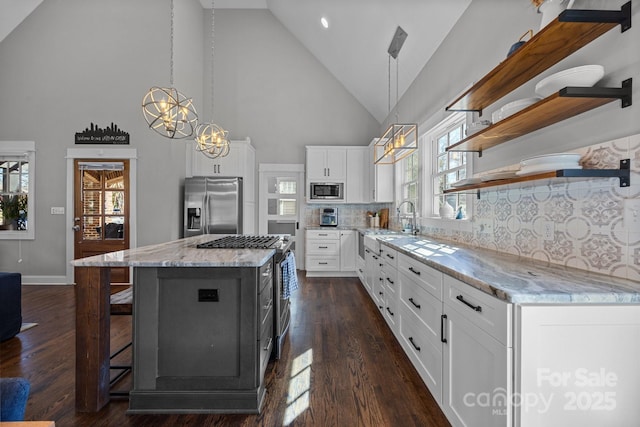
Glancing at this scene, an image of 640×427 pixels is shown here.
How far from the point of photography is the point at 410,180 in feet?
14.5

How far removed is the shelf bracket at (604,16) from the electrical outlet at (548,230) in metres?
0.92

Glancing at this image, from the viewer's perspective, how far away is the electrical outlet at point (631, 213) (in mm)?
1202

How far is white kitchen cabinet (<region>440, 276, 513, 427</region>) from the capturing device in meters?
1.07

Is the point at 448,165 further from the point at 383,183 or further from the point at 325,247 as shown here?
the point at 325,247

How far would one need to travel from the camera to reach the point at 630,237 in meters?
1.23

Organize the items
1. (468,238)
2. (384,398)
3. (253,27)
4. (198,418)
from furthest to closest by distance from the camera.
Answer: (253,27)
(468,238)
(384,398)
(198,418)

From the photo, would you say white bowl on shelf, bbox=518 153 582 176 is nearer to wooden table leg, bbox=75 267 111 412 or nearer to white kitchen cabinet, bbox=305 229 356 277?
wooden table leg, bbox=75 267 111 412

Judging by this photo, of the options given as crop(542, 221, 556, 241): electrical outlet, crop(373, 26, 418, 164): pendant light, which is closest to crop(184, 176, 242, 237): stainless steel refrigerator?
crop(373, 26, 418, 164): pendant light

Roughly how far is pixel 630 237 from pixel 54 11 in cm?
735

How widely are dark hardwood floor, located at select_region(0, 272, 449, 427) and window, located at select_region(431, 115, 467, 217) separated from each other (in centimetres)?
149

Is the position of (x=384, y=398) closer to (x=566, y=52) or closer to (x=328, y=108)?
(x=566, y=52)

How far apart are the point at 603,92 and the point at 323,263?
14.3 ft

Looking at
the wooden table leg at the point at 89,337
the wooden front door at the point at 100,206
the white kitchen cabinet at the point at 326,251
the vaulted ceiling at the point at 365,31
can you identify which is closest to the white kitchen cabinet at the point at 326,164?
the white kitchen cabinet at the point at 326,251

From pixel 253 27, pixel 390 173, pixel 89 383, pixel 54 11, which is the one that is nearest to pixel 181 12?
pixel 253 27
